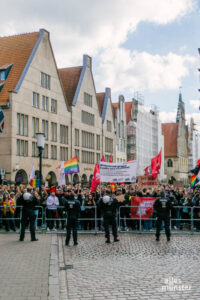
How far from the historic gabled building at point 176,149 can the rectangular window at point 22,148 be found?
72.9 meters

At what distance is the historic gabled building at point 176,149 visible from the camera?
399 feet

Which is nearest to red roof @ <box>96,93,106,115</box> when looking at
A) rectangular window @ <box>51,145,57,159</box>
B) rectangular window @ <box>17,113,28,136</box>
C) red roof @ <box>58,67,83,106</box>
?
red roof @ <box>58,67,83,106</box>

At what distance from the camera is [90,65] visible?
212 feet

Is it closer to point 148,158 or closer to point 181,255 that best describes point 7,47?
point 181,255

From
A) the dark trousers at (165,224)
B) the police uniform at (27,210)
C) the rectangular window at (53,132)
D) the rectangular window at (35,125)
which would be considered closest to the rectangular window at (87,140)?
the rectangular window at (53,132)

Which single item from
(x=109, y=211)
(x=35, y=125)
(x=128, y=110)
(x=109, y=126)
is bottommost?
(x=109, y=211)

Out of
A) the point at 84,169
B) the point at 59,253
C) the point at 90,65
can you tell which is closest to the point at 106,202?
the point at 59,253

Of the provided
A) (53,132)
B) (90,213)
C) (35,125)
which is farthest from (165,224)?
(53,132)

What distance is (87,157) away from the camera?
203ft

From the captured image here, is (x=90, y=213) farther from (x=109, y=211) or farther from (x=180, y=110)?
(x=180, y=110)

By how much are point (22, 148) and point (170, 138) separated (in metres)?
84.1

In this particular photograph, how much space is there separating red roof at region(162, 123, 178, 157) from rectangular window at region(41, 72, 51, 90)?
246 ft

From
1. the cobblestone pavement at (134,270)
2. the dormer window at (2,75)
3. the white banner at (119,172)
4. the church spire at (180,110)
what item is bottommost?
the cobblestone pavement at (134,270)

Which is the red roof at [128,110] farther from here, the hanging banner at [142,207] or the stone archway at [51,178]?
the hanging banner at [142,207]
